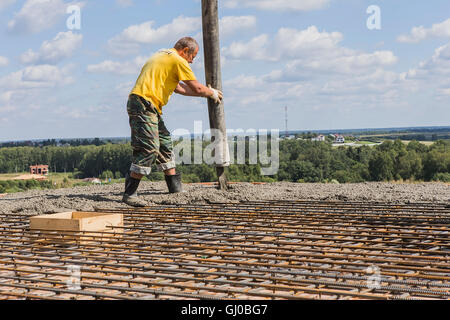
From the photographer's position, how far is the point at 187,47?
5621mm

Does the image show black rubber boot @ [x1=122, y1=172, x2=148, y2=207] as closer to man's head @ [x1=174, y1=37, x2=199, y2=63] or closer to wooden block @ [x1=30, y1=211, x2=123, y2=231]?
wooden block @ [x1=30, y1=211, x2=123, y2=231]

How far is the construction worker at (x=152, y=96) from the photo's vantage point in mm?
5535

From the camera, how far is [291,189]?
23.1 ft

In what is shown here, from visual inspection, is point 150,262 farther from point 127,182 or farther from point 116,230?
point 127,182

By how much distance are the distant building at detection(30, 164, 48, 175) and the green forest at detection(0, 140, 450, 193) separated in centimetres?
44

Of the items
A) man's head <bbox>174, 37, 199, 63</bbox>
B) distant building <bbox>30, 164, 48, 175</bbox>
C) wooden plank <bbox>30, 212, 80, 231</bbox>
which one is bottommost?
distant building <bbox>30, 164, 48, 175</bbox>

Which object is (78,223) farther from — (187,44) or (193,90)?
(187,44)

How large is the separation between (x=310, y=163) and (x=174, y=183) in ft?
75.4

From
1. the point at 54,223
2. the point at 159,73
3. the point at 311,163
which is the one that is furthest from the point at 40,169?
the point at 54,223

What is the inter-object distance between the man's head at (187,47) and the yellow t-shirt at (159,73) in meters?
0.07

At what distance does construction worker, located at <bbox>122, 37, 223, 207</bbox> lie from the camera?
5.54 metres

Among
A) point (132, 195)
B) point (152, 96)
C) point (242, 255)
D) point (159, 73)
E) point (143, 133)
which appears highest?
point (159, 73)

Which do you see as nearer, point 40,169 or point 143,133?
point 143,133

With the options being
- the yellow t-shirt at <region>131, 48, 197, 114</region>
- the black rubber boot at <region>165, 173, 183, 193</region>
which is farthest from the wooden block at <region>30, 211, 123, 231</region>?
the black rubber boot at <region>165, 173, 183, 193</region>
